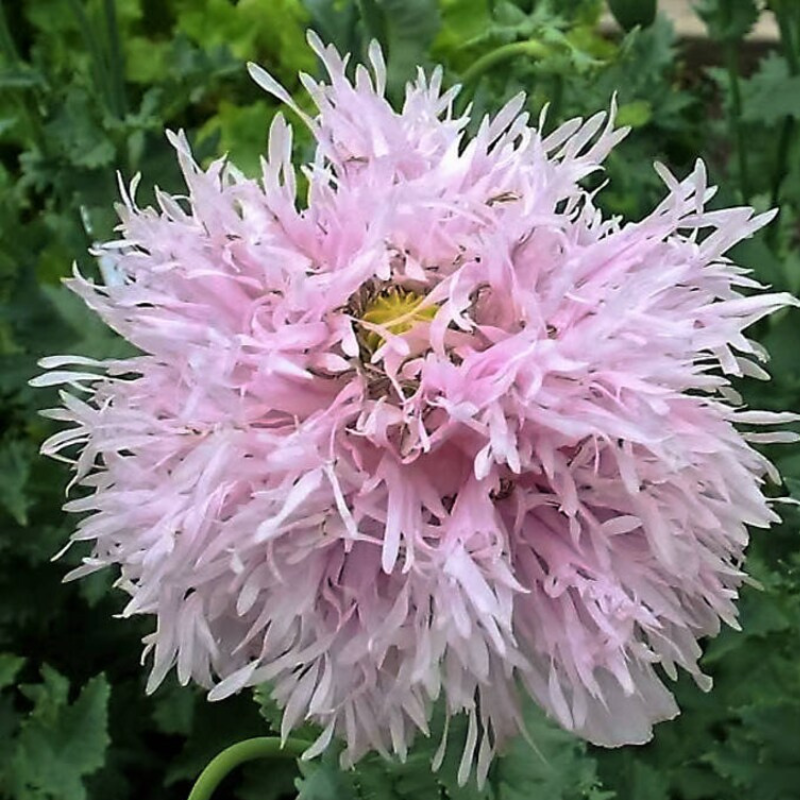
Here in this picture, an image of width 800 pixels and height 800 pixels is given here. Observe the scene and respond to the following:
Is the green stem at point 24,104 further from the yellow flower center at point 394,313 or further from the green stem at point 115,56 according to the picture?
the yellow flower center at point 394,313

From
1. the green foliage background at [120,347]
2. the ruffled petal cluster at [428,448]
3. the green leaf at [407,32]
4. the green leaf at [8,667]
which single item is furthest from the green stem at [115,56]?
the ruffled petal cluster at [428,448]

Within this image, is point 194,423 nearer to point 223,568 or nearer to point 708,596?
point 223,568

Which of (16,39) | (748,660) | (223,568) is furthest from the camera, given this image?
(16,39)

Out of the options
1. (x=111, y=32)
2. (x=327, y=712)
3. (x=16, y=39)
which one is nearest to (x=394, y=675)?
(x=327, y=712)

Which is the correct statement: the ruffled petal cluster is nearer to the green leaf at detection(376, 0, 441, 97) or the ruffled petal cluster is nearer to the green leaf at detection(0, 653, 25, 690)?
the green leaf at detection(376, 0, 441, 97)

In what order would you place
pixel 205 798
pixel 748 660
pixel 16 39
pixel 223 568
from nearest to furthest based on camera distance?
pixel 223 568, pixel 205 798, pixel 748 660, pixel 16 39

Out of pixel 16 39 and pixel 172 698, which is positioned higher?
pixel 16 39

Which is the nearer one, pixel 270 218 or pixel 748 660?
pixel 270 218
